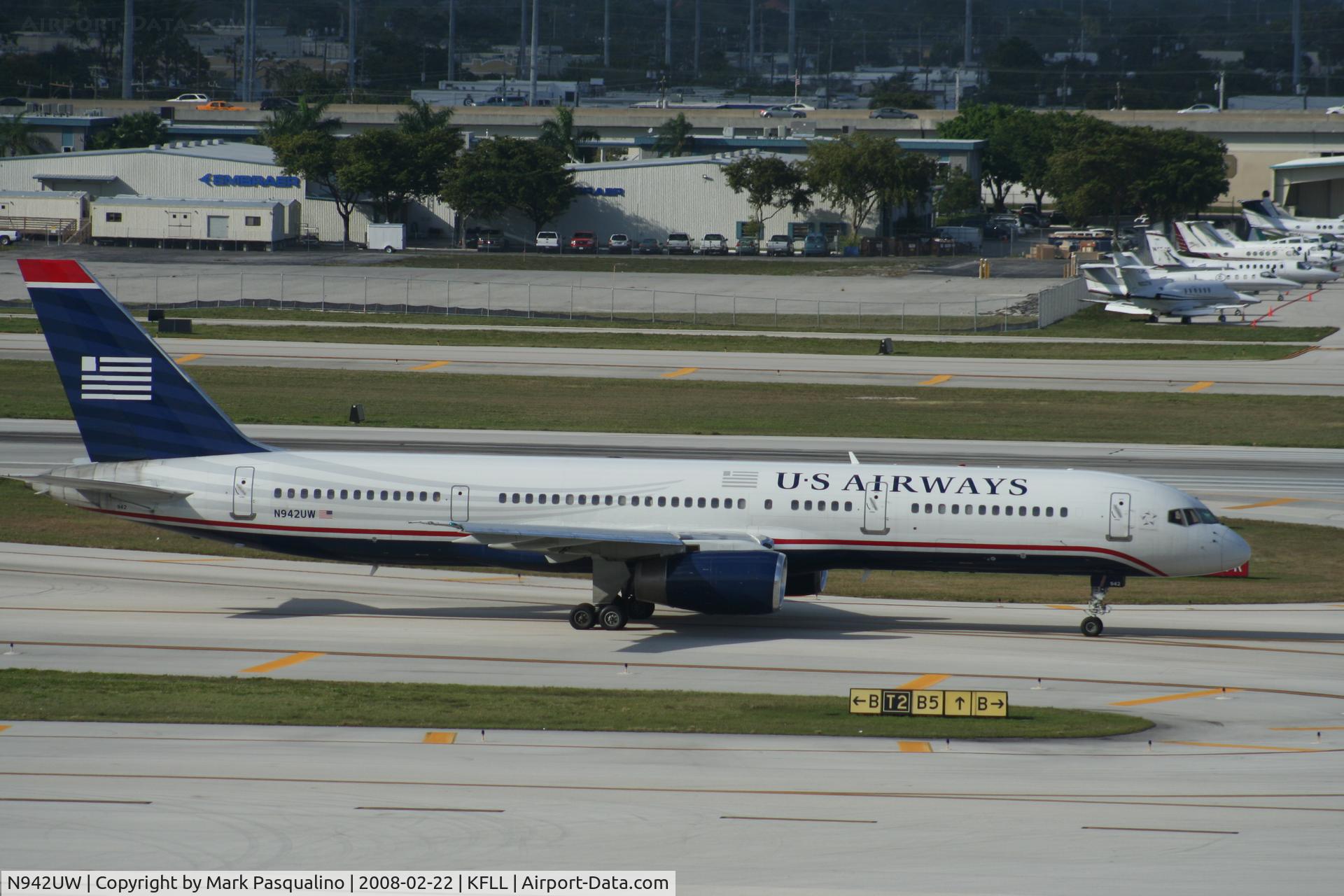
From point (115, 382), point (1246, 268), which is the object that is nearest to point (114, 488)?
point (115, 382)

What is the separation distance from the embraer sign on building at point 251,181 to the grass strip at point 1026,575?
103261mm

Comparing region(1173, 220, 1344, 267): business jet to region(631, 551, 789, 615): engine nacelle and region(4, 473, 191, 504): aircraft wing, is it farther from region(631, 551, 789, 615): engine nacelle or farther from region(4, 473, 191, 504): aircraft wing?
region(4, 473, 191, 504): aircraft wing

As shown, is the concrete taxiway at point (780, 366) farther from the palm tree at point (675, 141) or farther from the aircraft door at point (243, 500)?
the palm tree at point (675, 141)

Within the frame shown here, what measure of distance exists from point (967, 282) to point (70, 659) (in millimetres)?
97285

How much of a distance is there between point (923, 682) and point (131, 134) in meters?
169

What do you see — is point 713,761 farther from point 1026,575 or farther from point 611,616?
point 1026,575

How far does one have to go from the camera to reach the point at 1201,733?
84.8ft

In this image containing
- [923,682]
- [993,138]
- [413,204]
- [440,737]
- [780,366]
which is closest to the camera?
[440,737]

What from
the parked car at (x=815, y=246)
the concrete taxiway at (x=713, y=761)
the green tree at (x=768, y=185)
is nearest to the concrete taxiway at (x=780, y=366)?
the concrete taxiway at (x=713, y=761)

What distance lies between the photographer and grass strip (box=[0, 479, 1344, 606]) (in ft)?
125

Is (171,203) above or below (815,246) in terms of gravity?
above

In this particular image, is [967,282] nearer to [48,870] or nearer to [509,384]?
[509,384]

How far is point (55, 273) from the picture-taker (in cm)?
3441

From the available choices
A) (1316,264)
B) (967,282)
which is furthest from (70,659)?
(1316,264)
